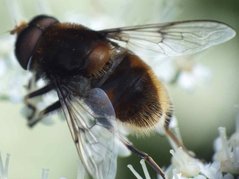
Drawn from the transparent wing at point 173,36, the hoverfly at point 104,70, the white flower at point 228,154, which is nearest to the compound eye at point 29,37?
the hoverfly at point 104,70

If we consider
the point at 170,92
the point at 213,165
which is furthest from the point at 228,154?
the point at 170,92

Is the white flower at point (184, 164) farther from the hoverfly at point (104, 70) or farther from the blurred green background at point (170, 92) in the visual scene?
the blurred green background at point (170, 92)

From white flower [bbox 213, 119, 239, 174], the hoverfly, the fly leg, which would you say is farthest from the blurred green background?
white flower [bbox 213, 119, 239, 174]

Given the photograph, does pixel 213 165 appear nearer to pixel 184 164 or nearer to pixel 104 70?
pixel 184 164

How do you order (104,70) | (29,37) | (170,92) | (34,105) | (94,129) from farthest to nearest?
(170,92) < (34,105) < (29,37) < (104,70) < (94,129)

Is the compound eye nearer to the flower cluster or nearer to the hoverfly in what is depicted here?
the hoverfly

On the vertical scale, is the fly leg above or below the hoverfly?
below

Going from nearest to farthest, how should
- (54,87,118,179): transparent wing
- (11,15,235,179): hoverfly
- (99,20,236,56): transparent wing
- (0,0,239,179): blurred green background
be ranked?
(54,87,118,179): transparent wing
(11,15,235,179): hoverfly
(99,20,236,56): transparent wing
(0,0,239,179): blurred green background
